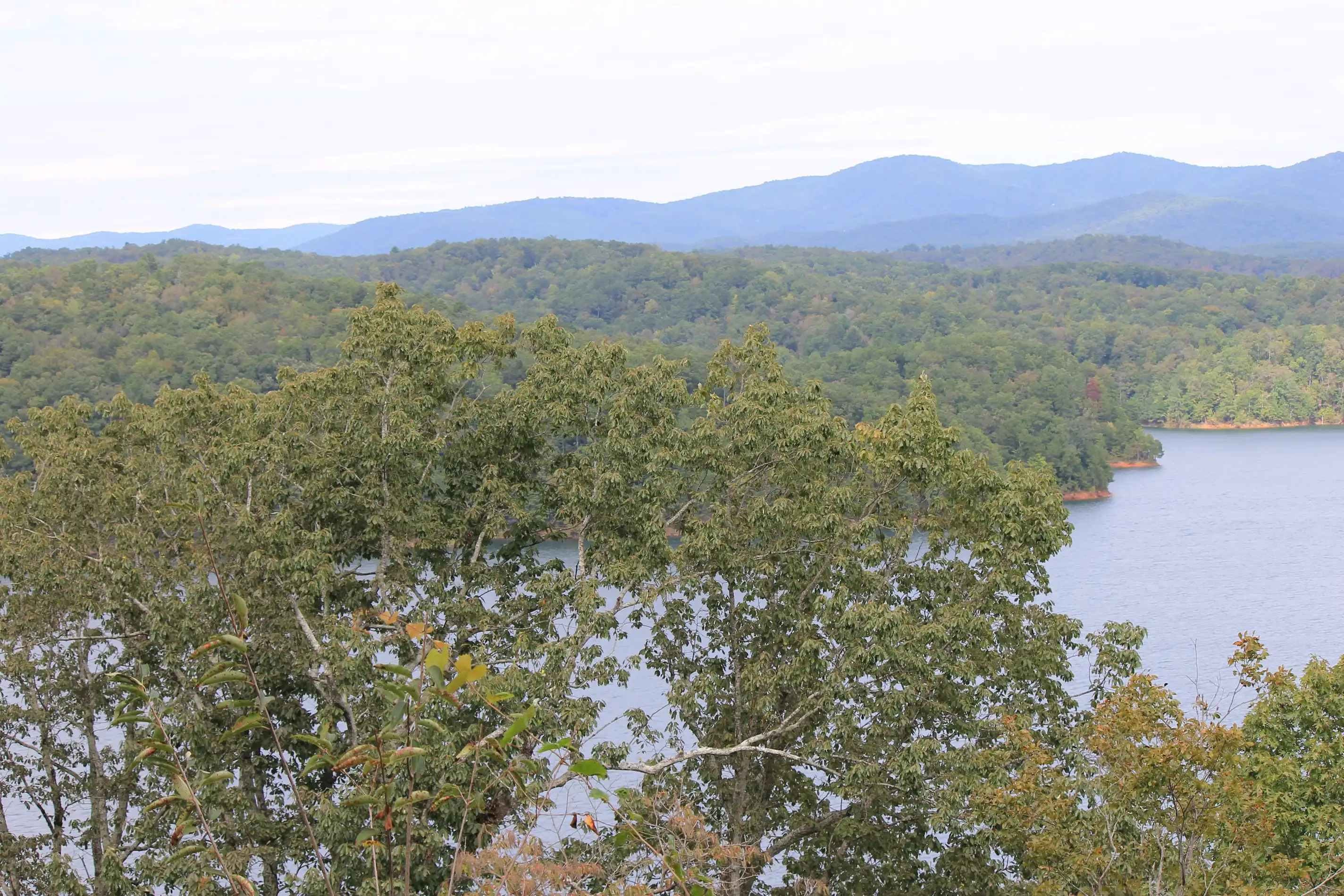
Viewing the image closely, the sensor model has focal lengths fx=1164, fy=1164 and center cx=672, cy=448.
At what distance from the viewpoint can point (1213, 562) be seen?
Answer: 33.6 meters

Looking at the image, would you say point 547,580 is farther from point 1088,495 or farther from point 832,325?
point 832,325

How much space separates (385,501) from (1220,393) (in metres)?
74.5

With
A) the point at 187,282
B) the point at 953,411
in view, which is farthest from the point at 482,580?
the point at 187,282

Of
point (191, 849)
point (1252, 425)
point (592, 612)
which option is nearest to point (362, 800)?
point (191, 849)

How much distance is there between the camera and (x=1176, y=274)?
120 m

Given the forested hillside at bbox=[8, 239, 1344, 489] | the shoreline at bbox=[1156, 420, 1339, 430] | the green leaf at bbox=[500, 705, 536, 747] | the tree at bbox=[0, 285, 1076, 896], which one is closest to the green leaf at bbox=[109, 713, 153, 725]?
the green leaf at bbox=[500, 705, 536, 747]

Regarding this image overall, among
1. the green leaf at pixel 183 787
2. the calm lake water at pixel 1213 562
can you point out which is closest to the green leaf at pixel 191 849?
the green leaf at pixel 183 787

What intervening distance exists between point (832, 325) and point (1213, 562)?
2156 inches

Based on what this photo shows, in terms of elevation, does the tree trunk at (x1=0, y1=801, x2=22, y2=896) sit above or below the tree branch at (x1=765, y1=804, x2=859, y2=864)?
above

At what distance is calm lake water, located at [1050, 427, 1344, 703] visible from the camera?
24.4 meters

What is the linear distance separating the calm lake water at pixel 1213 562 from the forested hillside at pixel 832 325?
16.2 ft

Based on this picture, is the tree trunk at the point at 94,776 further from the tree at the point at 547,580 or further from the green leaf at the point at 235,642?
the green leaf at the point at 235,642

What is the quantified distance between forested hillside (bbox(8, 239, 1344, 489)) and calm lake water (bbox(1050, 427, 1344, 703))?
16.2 feet

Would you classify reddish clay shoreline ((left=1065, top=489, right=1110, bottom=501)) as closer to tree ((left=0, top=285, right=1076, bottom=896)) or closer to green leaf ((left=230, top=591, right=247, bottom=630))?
tree ((left=0, top=285, right=1076, bottom=896))
